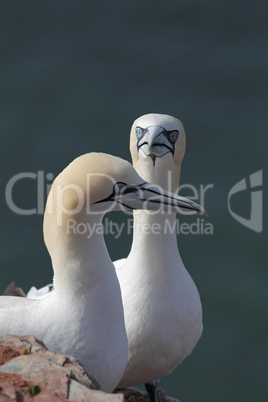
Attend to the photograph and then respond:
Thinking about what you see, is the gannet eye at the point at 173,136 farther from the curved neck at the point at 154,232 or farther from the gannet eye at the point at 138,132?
the curved neck at the point at 154,232

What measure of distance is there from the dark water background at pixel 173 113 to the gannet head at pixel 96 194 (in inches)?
102

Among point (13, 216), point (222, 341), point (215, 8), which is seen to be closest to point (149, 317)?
point (222, 341)

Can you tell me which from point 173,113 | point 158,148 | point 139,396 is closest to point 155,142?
point 158,148

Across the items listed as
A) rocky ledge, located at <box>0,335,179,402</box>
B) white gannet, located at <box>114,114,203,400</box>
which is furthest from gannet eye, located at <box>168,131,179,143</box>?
rocky ledge, located at <box>0,335,179,402</box>

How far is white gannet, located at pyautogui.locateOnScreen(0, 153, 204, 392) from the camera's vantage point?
14.3 feet

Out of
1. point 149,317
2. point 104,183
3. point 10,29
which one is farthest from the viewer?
point 10,29

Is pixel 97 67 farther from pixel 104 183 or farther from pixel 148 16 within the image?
pixel 104 183

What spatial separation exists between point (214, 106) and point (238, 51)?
33.1 inches

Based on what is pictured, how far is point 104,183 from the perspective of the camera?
432 cm

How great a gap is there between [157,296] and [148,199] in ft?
3.36

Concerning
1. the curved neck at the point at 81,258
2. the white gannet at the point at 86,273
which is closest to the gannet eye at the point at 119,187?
the white gannet at the point at 86,273

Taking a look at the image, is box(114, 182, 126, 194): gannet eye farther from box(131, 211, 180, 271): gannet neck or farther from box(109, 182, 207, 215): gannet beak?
box(131, 211, 180, 271): gannet neck

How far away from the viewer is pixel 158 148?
496 centimetres

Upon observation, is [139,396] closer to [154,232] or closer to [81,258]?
[154,232]
